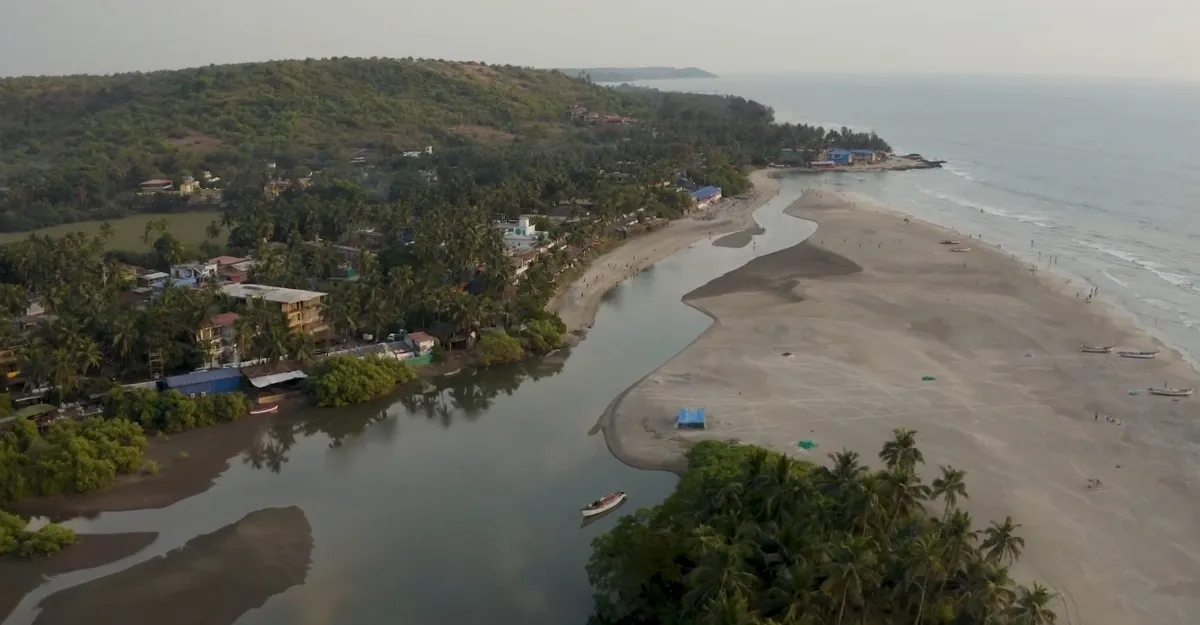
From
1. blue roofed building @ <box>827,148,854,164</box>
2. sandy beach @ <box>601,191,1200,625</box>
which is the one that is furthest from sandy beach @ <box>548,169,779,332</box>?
blue roofed building @ <box>827,148,854,164</box>

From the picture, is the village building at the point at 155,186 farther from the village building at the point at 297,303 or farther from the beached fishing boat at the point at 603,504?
the beached fishing boat at the point at 603,504

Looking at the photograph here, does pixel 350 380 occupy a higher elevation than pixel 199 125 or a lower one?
lower

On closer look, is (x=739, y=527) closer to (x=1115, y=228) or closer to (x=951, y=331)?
(x=951, y=331)

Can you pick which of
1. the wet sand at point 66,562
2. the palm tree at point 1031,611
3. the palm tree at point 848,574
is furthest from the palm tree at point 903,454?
the wet sand at point 66,562

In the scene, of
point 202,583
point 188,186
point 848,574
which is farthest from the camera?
point 188,186

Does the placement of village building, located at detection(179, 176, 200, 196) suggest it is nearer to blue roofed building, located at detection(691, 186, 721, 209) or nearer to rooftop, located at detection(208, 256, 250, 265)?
rooftop, located at detection(208, 256, 250, 265)

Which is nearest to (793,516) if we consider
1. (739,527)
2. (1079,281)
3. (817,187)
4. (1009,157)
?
(739,527)

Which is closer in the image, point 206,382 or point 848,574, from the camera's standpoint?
point 848,574

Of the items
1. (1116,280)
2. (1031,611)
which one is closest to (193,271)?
(1031,611)

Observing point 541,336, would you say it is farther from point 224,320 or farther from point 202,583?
point 202,583
